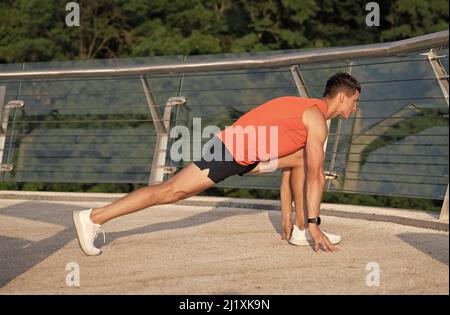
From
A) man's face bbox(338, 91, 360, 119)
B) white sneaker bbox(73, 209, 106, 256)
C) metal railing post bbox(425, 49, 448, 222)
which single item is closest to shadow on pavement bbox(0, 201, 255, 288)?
white sneaker bbox(73, 209, 106, 256)

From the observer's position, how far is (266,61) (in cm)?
823

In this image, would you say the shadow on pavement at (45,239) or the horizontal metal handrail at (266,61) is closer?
the shadow on pavement at (45,239)

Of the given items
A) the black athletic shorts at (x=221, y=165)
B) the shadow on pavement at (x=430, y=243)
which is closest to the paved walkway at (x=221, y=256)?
the shadow on pavement at (x=430, y=243)

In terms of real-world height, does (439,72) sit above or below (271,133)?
above

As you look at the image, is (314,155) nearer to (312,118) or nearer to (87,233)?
(312,118)

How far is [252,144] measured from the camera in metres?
5.97

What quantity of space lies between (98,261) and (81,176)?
4368mm

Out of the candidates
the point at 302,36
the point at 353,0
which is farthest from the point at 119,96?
the point at 353,0

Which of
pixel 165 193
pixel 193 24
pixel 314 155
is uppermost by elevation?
pixel 193 24

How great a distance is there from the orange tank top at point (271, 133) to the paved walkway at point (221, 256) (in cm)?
57

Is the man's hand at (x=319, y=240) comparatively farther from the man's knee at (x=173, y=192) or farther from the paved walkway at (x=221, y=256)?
the man's knee at (x=173, y=192)

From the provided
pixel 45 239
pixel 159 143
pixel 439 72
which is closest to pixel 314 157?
pixel 439 72

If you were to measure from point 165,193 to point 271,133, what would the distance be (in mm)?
712

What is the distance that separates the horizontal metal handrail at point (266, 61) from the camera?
6812 millimetres
